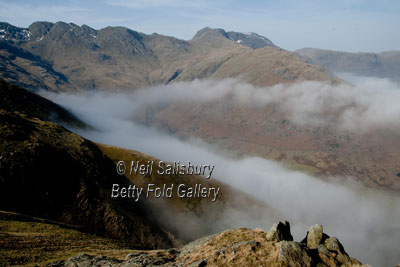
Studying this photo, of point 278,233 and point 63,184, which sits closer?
point 278,233

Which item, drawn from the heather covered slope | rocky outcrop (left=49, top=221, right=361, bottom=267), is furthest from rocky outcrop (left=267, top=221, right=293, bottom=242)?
the heather covered slope

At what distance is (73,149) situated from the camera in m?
117

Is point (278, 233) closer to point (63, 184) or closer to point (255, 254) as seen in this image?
point (255, 254)

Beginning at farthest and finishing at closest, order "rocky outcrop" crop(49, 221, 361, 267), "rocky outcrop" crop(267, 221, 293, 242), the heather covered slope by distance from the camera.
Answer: the heather covered slope < "rocky outcrop" crop(267, 221, 293, 242) < "rocky outcrop" crop(49, 221, 361, 267)

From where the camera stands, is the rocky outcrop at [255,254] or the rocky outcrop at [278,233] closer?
the rocky outcrop at [255,254]

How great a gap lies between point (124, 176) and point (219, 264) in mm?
129325

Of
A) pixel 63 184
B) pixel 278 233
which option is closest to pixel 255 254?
pixel 278 233

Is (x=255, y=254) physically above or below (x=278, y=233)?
below

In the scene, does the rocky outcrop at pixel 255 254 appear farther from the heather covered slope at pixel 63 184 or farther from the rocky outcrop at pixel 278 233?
the heather covered slope at pixel 63 184

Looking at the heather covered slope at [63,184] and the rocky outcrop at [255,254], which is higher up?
the rocky outcrop at [255,254]

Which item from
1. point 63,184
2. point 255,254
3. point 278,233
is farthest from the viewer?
point 63,184

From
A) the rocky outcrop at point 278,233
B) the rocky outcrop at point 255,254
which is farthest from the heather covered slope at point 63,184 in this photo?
the rocky outcrop at point 278,233

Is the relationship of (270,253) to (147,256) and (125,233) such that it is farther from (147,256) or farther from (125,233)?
(125,233)

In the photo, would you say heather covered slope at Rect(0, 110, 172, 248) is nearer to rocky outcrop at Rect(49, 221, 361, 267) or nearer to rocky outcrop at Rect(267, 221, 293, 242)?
rocky outcrop at Rect(49, 221, 361, 267)
